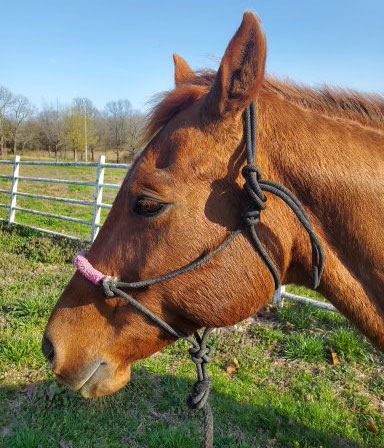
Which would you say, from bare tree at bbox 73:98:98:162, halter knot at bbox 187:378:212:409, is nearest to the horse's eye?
halter knot at bbox 187:378:212:409

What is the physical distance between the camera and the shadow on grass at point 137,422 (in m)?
2.82

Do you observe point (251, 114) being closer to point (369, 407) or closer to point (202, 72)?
point (202, 72)

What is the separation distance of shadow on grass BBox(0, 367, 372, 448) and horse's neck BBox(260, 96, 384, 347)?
1.78 meters

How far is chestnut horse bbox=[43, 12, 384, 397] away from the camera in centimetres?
155

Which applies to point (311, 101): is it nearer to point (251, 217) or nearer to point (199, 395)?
point (251, 217)

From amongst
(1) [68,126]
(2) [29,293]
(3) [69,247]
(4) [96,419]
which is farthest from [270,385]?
(1) [68,126]

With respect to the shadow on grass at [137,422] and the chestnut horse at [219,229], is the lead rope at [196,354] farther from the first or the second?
the shadow on grass at [137,422]

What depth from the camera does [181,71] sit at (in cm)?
216

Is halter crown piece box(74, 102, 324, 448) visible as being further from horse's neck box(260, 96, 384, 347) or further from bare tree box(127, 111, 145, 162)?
bare tree box(127, 111, 145, 162)

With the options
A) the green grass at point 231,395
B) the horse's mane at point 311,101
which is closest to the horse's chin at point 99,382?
the horse's mane at point 311,101

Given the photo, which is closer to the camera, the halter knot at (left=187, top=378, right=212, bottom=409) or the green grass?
the halter knot at (left=187, top=378, right=212, bottom=409)

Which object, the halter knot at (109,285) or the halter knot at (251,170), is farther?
the halter knot at (109,285)

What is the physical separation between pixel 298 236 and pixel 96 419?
2466 mm

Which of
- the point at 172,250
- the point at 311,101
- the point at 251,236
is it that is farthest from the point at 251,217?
the point at 311,101
